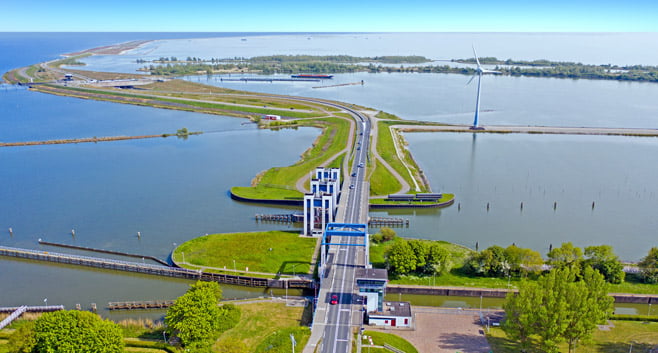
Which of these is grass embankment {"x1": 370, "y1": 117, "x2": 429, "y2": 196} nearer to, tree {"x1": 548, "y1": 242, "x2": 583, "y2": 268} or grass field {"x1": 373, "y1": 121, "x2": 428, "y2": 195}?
grass field {"x1": 373, "y1": 121, "x2": 428, "y2": 195}

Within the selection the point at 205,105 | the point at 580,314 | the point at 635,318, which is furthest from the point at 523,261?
the point at 205,105

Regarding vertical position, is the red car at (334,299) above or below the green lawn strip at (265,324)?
above

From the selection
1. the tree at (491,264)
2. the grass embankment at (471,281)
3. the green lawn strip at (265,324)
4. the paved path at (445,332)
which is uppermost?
the tree at (491,264)

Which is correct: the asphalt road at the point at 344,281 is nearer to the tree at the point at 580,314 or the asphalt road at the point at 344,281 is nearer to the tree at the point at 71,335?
the tree at the point at 71,335

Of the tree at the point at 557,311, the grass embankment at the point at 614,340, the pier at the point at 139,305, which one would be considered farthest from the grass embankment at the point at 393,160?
the tree at the point at 557,311

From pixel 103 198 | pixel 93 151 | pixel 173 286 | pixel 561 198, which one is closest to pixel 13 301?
pixel 173 286

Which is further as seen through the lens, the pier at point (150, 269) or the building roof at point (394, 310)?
the pier at point (150, 269)
